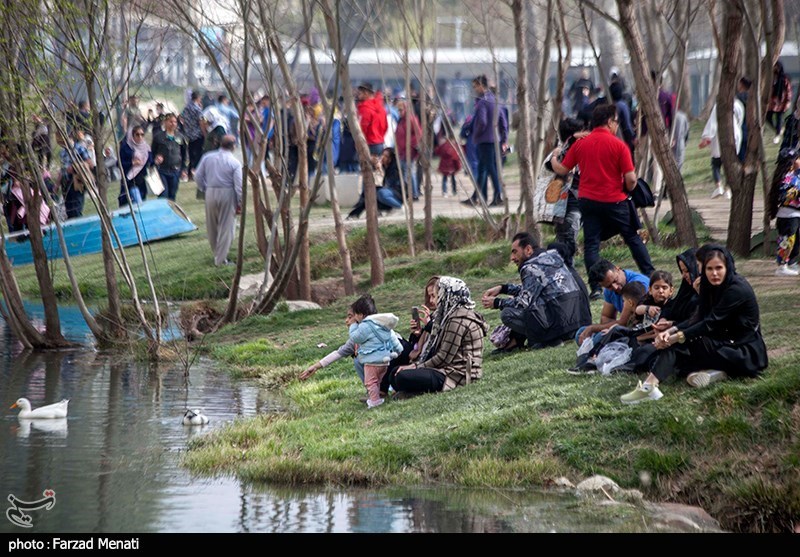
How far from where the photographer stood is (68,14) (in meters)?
12.6

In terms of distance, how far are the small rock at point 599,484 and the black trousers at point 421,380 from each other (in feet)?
8.62

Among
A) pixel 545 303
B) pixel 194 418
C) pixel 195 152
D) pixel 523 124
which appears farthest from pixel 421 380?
pixel 195 152

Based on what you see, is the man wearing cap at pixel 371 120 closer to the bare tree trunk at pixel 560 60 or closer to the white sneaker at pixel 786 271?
the bare tree trunk at pixel 560 60

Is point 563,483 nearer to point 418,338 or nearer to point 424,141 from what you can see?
point 418,338

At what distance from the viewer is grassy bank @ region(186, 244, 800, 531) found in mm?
7293

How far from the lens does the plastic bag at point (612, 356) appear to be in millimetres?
9062

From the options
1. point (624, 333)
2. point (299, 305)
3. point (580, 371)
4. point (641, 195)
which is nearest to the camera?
point (624, 333)

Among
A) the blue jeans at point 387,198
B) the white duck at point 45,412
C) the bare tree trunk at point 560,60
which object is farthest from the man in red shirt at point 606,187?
the blue jeans at point 387,198

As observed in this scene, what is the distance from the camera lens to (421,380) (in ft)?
32.7

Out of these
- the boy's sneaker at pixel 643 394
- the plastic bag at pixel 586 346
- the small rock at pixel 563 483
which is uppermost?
the boy's sneaker at pixel 643 394

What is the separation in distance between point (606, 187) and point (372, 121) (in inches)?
490

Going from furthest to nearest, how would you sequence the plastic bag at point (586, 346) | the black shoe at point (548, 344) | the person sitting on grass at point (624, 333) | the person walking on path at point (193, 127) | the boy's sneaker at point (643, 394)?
the person walking on path at point (193, 127)
the black shoe at point (548, 344)
the plastic bag at point (586, 346)
the person sitting on grass at point (624, 333)
the boy's sneaker at point (643, 394)

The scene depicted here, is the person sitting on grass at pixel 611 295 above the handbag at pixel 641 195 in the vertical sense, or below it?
below
